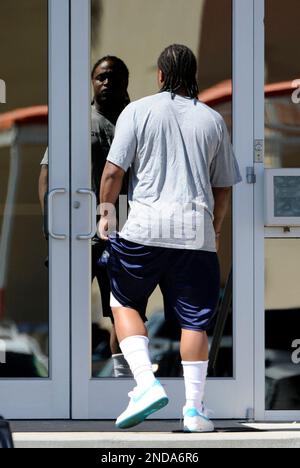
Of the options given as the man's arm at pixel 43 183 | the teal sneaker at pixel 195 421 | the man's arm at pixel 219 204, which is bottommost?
the teal sneaker at pixel 195 421

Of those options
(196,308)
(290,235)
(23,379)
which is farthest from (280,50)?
(23,379)

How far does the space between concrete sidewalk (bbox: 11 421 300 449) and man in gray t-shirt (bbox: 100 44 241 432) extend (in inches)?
5.3

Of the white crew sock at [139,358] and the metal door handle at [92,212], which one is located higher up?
the metal door handle at [92,212]

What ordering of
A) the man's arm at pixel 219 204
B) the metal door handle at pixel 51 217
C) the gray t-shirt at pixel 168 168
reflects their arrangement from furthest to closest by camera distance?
the metal door handle at pixel 51 217, the man's arm at pixel 219 204, the gray t-shirt at pixel 168 168

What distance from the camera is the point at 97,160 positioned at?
665 cm

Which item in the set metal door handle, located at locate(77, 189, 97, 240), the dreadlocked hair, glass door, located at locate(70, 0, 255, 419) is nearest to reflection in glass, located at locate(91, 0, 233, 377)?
glass door, located at locate(70, 0, 255, 419)

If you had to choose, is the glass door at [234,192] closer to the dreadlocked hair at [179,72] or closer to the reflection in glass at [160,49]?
the reflection in glass at [160,49]

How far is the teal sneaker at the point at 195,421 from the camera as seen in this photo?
5969 mm

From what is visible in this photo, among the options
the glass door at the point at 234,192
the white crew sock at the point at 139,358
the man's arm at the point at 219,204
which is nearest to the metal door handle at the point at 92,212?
the glass door at the point at 234,192

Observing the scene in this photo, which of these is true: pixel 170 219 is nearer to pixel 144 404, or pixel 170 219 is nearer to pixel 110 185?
pixel 110 185

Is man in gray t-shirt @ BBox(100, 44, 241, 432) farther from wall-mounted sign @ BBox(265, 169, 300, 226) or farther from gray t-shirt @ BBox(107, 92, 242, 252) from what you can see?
wall-mounted sign @ BBox(265, 169, 300, 226)

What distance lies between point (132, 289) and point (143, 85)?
125 cm

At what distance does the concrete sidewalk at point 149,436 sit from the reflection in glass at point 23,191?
381 mm
